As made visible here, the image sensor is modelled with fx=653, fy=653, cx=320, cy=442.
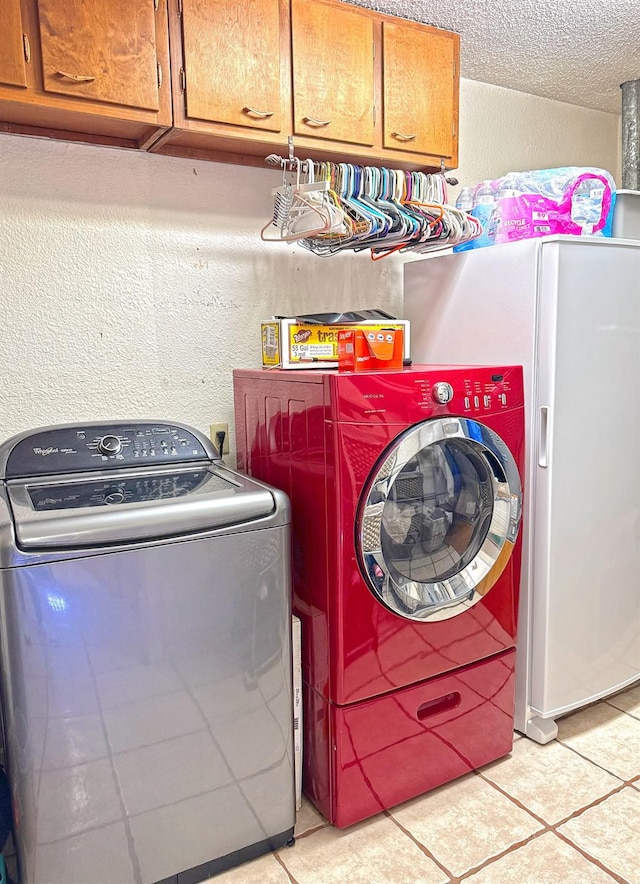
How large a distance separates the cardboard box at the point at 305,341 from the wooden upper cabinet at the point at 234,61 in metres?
0.58

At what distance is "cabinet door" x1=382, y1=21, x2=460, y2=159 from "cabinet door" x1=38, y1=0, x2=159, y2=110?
0.77m

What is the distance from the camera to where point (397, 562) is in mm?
1800

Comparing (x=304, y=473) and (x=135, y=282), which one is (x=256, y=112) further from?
(x=304, y=473)

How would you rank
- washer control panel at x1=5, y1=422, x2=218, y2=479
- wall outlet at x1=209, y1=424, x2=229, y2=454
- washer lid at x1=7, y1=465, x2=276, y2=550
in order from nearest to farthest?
washer lid at x1=7, y1=465, x2=276, y2=550
washer control panel at x1=5, y1=422, x2=218, y2=479
wall outlet at x1=209, y1=424, x2=229, y2=454

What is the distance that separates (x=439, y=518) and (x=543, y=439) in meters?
0.42

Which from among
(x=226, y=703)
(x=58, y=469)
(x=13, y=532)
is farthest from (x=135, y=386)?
(x=226, y=703)

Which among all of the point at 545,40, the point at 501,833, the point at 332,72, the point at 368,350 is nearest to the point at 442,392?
the point at 368,350

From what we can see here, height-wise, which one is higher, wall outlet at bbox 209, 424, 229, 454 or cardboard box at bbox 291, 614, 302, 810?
wall outlet at bbox 209, 424, 229, 454

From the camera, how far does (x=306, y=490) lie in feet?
5.79

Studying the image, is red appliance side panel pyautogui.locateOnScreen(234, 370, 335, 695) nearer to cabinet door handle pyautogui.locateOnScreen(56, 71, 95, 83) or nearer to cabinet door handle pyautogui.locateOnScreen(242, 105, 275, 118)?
cabinet door handle pyautogui.locateOnScreen(242, 105, 275, 118)

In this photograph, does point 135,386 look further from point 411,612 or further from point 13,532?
point 411,612

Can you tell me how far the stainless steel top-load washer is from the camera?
1.34 m

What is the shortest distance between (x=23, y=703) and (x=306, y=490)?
820mm

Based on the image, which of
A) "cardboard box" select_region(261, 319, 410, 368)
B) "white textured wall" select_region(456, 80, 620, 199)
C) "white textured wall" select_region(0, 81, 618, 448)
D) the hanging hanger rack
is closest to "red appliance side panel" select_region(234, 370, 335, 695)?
"cardboard box" select_region(261, 319, 410, 368)
